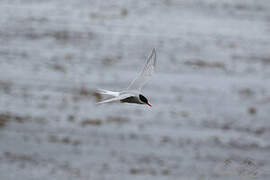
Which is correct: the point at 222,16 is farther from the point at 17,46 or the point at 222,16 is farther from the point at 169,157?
the point at 17,46

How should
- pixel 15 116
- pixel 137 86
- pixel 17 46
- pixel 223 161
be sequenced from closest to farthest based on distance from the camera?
pixel 137 86
pixel 223 161
pixel 15 116
pixel 17 46

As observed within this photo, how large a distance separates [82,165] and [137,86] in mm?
1753

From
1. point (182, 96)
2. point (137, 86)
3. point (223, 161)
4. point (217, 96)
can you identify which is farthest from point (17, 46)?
point (137, 86)

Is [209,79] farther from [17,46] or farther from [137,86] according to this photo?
[137,86]

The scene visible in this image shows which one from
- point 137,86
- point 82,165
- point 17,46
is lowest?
point 82,165

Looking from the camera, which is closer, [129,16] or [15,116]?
[15,116]

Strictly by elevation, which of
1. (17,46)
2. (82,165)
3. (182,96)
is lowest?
(82,165)

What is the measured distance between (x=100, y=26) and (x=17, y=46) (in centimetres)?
55

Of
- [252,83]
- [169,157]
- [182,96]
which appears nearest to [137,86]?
[169,157]

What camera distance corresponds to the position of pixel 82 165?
222 centimetres

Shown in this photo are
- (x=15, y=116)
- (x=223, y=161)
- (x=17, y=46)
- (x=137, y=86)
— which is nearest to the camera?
(x=137, y=86)

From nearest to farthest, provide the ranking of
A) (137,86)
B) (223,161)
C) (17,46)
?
(137,86) < (223,161) < (17,46)

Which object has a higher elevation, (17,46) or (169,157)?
(17,46)

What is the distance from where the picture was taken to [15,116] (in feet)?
7.72
